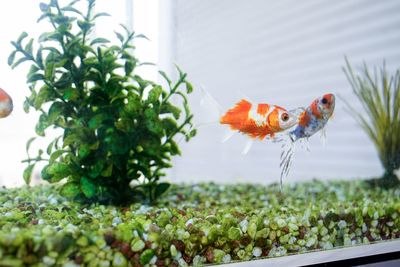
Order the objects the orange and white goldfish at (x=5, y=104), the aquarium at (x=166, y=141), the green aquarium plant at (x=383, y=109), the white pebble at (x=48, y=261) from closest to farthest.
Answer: the white pebble at (x=48, y=261), the aquarium at (x=166, y=141), the orange and white goldfish at (x=5, y=104), the green aquarium plant at (x=383, y=109)

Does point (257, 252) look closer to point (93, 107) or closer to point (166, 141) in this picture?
point (166, 141)

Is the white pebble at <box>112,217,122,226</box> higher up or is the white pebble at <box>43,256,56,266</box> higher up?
the white pebble at <box>112,217,122,226</box>

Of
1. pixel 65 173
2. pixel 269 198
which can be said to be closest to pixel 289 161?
pixel 269 198

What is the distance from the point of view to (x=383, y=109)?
2.92m

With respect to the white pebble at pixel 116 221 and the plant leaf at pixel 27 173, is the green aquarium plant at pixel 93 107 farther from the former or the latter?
the white pebble at pixel 116 221

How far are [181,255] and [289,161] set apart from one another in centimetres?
70

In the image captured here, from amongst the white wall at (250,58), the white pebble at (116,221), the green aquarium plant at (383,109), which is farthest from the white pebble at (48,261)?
the green aquarium plant at (383,109)

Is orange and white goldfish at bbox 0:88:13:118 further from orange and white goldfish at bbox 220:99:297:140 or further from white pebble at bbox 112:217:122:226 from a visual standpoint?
orange and white goldfish at bbox 220:99:297:140

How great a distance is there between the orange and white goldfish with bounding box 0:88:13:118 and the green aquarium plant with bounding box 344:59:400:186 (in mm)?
2201

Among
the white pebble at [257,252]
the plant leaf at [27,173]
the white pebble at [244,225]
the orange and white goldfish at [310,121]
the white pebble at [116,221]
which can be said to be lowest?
the white pebble at [257,252]

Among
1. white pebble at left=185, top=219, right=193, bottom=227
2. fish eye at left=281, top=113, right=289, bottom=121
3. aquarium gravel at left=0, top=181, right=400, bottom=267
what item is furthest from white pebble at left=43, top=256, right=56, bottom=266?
fish eye at left=281, top=113, right=289, bottom=121

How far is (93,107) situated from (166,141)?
40cm

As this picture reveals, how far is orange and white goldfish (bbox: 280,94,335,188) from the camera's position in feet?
5.78

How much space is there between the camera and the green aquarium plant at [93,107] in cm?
185
